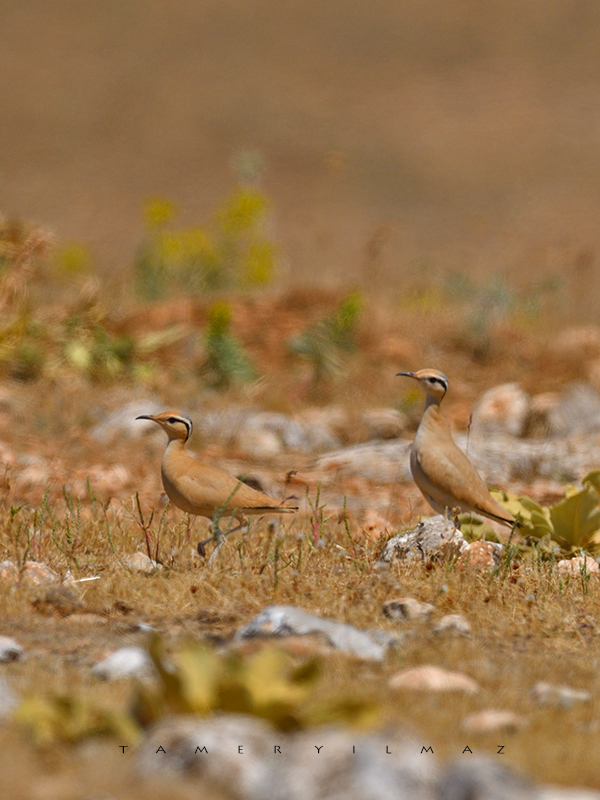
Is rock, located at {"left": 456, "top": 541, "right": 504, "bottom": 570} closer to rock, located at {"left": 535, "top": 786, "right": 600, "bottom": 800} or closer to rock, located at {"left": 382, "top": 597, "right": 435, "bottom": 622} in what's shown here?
rock, located at {"left": 382, "top": 597, "right": 435, "bottom": 622}

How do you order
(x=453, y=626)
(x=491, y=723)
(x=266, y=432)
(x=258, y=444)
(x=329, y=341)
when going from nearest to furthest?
(x=491, y=723) → (x=453, y=626) → (x=258, y=444) → (x=266, y=432) → (x=329, y=341)

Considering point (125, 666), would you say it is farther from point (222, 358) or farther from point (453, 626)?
point (222, 358)

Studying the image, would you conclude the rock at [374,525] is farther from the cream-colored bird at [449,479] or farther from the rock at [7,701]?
the rock at [7,701]

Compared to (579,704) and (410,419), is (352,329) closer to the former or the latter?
(410,419)

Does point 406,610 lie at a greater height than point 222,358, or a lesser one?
greater

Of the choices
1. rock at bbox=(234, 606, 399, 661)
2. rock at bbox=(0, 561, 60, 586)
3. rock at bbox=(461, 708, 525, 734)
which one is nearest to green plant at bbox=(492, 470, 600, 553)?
rock at bbox=(234, 606, 399, 661)

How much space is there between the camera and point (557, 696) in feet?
10.7

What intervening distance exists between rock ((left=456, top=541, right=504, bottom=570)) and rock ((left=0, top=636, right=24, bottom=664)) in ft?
6.93

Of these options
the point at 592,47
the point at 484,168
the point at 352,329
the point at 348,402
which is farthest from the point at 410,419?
the point at 592,47

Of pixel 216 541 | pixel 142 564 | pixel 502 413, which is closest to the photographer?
pixel 142 564

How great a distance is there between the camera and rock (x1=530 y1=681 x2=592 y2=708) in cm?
324

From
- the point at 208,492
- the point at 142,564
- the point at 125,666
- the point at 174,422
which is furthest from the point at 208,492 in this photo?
the point at 125,666

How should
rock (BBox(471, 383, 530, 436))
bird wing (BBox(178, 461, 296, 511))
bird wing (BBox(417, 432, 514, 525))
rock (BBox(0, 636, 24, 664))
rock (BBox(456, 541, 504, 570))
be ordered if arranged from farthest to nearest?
rock (BBox(471, 383, 530, 436)), bird wing (BBox(417, 432, 514, 525)), bird wing (BBox(178, 461, 296, 511)), rock (BBox(456, 541, 504, 570)), rock (BBox(0, 636, 24, 664))

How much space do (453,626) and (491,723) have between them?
109cm
